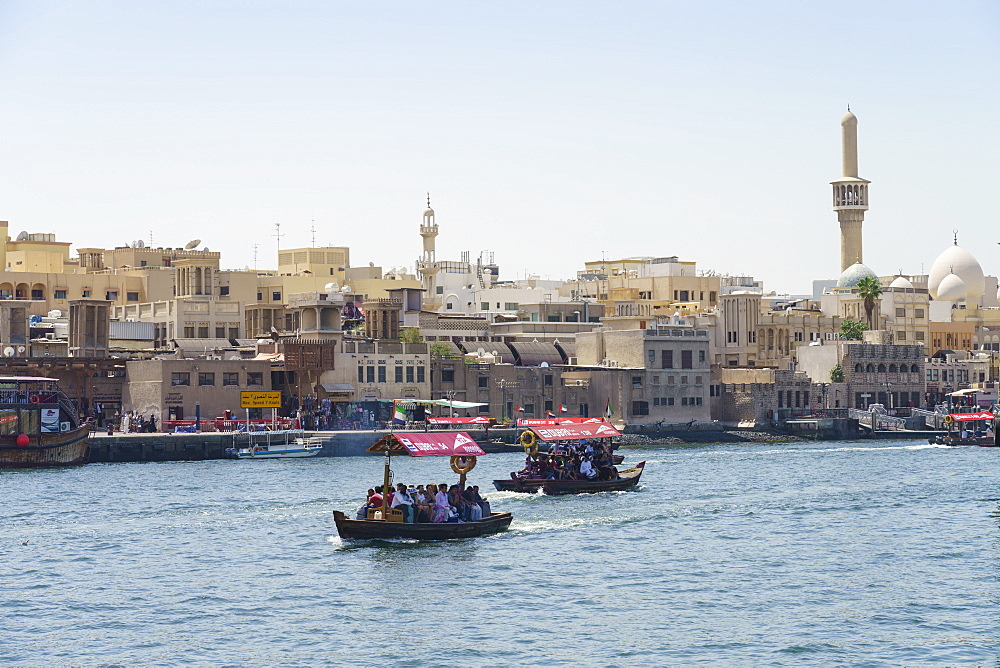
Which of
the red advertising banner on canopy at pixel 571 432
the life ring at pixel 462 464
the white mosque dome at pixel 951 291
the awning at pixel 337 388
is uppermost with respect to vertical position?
the white mosque dome at pixel 951 291

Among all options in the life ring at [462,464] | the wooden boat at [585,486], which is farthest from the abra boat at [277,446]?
the life ring at [462,464]

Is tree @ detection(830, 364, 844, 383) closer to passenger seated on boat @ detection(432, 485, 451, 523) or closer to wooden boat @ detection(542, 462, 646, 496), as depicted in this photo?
wooden boat @ detection(542, 462, 646, 496)

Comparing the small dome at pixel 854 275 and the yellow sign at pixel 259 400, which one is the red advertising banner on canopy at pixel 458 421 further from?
the small dome at pixel 854 275

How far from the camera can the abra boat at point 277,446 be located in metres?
96.8

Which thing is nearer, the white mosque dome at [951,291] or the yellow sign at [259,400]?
the yellow sign at [259,400]

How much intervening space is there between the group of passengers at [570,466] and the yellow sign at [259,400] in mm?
40186

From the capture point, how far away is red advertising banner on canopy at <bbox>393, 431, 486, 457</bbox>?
2147 inches

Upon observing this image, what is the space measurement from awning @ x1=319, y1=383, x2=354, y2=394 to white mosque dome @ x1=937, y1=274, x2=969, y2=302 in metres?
84.5

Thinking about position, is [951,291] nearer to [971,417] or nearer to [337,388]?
[971,417]

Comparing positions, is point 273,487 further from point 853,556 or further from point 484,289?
point 484,289

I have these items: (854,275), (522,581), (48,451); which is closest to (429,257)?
(854,275)

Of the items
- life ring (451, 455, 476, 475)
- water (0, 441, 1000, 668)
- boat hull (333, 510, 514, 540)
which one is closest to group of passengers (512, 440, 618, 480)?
water (0, 441, 1000, 668)

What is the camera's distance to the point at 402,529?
166 feet

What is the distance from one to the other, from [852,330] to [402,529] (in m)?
98.4
